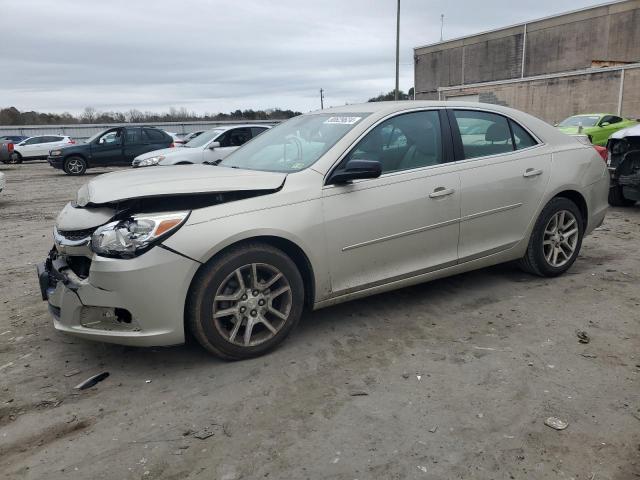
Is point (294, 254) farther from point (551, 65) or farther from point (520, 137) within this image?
point (551, 65)

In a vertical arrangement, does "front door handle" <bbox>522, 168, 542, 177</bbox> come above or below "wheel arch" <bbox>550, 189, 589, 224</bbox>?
above

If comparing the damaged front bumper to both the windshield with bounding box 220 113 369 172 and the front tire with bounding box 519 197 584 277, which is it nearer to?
the windshield with bounding box 220 113 369 172

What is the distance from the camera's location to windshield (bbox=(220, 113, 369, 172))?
3799 millimetres

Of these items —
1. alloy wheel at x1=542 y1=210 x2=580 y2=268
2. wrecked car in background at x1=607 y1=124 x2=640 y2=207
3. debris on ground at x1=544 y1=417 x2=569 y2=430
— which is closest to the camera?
debris on ground at x1=544 y1=417 x2=569 y2=430

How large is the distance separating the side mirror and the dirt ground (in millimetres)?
1129

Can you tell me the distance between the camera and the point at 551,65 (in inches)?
2051

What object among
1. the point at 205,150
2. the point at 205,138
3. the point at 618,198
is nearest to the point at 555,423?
the point at 618,198

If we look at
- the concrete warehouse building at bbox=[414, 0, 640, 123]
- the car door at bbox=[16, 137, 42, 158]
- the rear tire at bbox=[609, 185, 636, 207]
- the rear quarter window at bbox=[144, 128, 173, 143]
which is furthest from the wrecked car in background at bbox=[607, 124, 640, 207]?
the concrete warehouse building at bbox=[414, 0, 640, 123]

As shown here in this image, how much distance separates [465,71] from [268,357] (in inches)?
2441

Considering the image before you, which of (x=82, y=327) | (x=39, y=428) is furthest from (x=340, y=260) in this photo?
(x=39, y=428)

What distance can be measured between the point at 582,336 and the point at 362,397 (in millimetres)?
1779

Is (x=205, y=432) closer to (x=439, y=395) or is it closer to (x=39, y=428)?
(x=39, y=428)

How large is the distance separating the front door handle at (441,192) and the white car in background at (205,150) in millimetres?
7386

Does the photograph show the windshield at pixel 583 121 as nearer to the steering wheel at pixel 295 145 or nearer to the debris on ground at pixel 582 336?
the debris on ground at pixel 582 336
